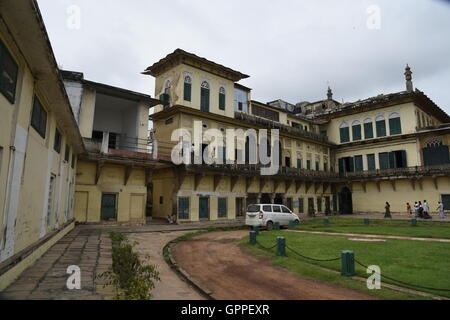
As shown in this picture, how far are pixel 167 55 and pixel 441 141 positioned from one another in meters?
28.9

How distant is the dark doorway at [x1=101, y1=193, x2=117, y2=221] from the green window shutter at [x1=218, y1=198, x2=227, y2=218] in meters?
9.15

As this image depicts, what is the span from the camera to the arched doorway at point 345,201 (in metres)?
37.5

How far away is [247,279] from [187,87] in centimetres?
1961

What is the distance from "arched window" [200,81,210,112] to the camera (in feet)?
84.8

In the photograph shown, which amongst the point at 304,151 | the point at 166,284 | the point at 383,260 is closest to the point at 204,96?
the point at 304,151

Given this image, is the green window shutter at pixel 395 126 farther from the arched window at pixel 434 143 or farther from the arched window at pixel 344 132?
the arched window at pixel 344 132

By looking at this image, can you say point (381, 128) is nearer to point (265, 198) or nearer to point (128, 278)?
point (265, 198)

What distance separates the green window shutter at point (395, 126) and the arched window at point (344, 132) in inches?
199

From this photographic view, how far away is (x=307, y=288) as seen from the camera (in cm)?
716

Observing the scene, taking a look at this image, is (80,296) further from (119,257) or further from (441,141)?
(441,141)

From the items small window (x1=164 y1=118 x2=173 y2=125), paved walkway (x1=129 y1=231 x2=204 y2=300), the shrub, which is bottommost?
paved walkway (x1=129 y1=231 x2=204 y2=300)

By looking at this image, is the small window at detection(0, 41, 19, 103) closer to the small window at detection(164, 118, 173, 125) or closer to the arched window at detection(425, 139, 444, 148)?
the small window at detection(164, 118, 173, 125)

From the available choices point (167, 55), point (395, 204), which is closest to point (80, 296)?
point (167, 55)

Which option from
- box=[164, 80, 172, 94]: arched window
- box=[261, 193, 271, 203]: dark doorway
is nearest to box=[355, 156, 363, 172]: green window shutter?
box=[261, 193, 271, 203]: dark doorway
